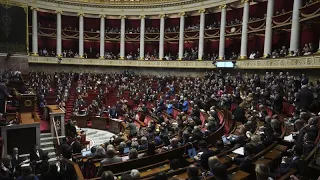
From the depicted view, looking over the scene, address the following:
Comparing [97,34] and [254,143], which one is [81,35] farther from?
[254,143]

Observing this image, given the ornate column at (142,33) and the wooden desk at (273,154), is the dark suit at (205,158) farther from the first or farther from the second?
the ornate column at (142,33)

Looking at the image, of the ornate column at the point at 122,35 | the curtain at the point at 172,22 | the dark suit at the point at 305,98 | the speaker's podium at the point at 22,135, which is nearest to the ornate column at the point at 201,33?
the curtain at the point at 172,22

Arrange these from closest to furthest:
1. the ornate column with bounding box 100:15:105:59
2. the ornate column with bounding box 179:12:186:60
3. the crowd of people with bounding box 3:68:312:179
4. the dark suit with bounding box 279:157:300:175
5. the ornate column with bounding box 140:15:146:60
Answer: the dark suit with bounding box 279:157:300:175, the crowd of people with bounding box 3:68:312:179, the ornate column with bounding box 179:12:186:60, the ornate column with bounding box 140:15:146:60, the ornate column with bounding box 100:15:105:59

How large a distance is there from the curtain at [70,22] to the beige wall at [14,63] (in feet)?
43.3

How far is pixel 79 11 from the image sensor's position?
31.8 metres

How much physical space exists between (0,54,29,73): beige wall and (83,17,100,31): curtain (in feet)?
48.2

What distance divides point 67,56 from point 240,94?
24.5 metres

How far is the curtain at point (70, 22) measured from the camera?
33756 mm

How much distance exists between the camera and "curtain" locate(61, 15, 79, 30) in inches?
1329

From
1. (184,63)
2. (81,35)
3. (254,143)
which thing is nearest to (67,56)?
(81,35)

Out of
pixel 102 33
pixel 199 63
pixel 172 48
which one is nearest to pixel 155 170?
pixel 199 63

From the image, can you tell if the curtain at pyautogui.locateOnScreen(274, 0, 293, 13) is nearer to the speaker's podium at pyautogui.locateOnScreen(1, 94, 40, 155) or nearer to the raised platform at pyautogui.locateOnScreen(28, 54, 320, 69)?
the raised platform at pyautogui.locateOnScreen(28, 54, 320, 69)

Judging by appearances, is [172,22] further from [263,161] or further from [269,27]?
[263,161]

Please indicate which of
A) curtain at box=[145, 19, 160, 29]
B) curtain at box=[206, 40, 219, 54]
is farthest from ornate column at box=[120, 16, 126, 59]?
curtain at box=[206, 40, 219, 54]
